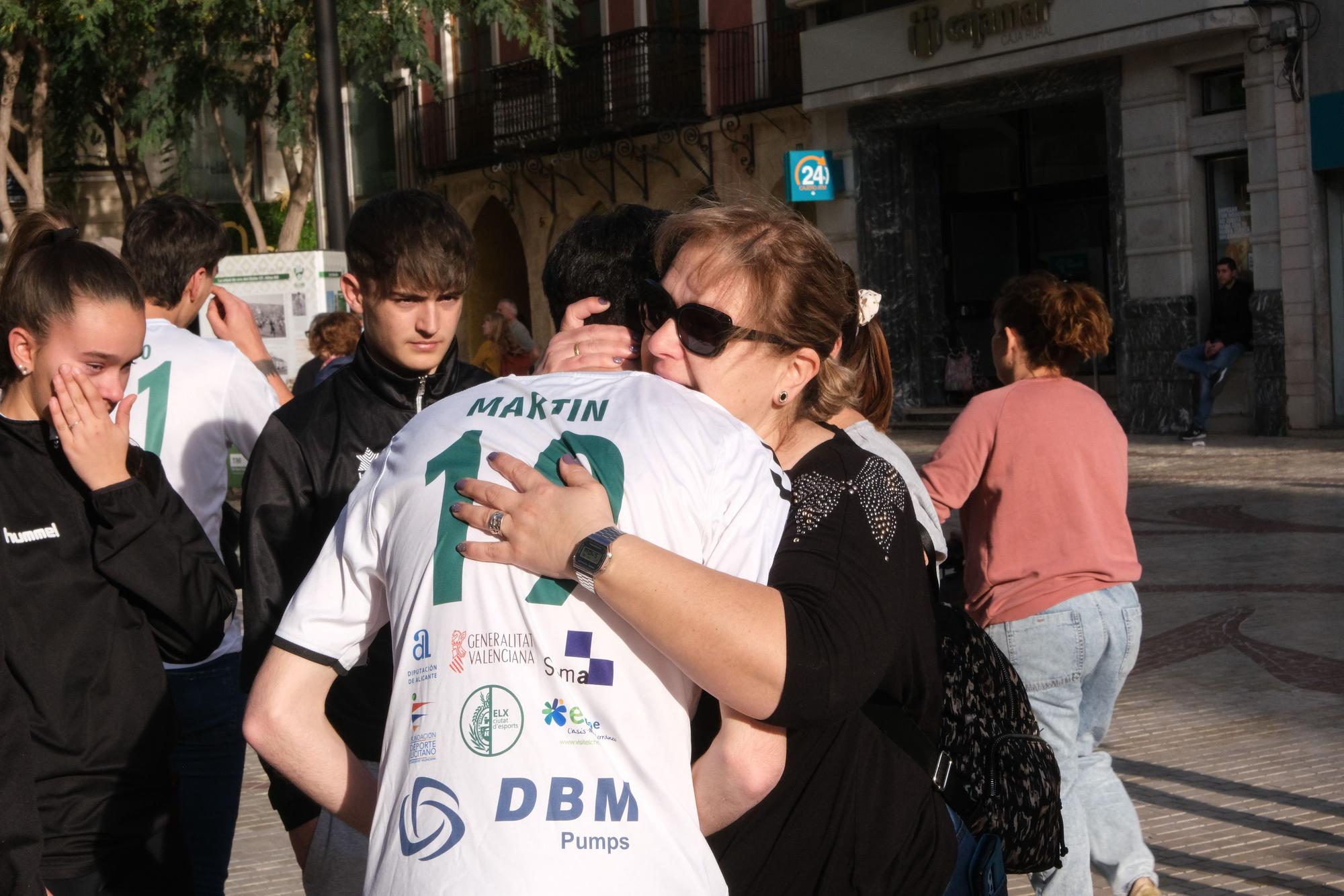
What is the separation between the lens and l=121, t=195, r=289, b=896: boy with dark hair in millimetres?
3654

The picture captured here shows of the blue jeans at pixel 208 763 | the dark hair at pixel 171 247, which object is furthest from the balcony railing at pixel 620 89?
the blue jeans at pixel 208 763

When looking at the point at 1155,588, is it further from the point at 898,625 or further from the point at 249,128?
the point at 249,128

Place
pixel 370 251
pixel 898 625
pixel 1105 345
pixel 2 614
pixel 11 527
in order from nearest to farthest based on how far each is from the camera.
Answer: pixel 898 625 → pixel 2 614 → pixel 11 527 → pixel 370 251 → pixel 1105 345

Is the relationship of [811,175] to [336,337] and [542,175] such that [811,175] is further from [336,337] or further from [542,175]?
[336,337]

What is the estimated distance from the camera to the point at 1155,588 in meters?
10.0

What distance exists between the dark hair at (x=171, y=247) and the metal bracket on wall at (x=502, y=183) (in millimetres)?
26478

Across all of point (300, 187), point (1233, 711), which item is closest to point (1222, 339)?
point (300, 187)

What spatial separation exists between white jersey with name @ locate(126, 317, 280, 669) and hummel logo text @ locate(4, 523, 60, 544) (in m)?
1.13

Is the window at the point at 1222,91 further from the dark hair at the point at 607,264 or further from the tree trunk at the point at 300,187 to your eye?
the dark hair at the point at 607,264

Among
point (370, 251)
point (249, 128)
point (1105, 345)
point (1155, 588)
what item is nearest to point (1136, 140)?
point (1155, 588)

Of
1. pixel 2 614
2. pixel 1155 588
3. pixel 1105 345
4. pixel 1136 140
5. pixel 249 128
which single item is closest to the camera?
pixel 2 614

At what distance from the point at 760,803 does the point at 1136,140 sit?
19201mm

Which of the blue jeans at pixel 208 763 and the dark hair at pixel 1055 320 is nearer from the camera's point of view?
the blue jeans at pixel 208 763

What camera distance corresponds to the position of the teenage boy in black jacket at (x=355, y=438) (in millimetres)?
2924
